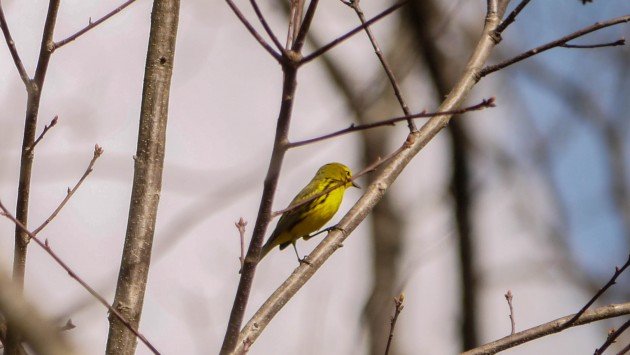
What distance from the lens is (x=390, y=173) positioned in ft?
11.6

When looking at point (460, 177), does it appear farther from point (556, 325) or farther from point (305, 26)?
point (305, 26)

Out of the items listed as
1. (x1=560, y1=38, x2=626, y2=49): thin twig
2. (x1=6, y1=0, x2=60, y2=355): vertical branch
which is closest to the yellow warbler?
(x1=560, y1=38, x2=626, y2=49): thin twig

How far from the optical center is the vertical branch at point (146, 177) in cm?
271

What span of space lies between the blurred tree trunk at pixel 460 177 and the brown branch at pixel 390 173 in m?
3.80

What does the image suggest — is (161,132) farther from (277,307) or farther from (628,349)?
(628,349)

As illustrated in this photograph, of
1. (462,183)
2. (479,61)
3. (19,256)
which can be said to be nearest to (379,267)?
(462,183)

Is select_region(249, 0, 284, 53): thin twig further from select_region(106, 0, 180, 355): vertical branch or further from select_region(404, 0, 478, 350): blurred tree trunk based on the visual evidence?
select_region(404, 0, 478, 350): blurred tree trunk

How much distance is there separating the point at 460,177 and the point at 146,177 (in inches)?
195

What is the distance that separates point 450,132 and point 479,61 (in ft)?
13.8

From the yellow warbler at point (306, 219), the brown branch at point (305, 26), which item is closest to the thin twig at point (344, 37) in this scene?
the brown branch at point (305, 26)

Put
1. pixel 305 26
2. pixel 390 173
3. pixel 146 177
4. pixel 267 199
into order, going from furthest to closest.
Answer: pixel 390 173 < pixel 146 177 < pixel 267 199 < pixel 305 26

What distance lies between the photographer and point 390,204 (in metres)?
9.11

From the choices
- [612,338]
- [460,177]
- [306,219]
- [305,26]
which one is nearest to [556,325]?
[612,338]

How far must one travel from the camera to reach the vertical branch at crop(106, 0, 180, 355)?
271cm
